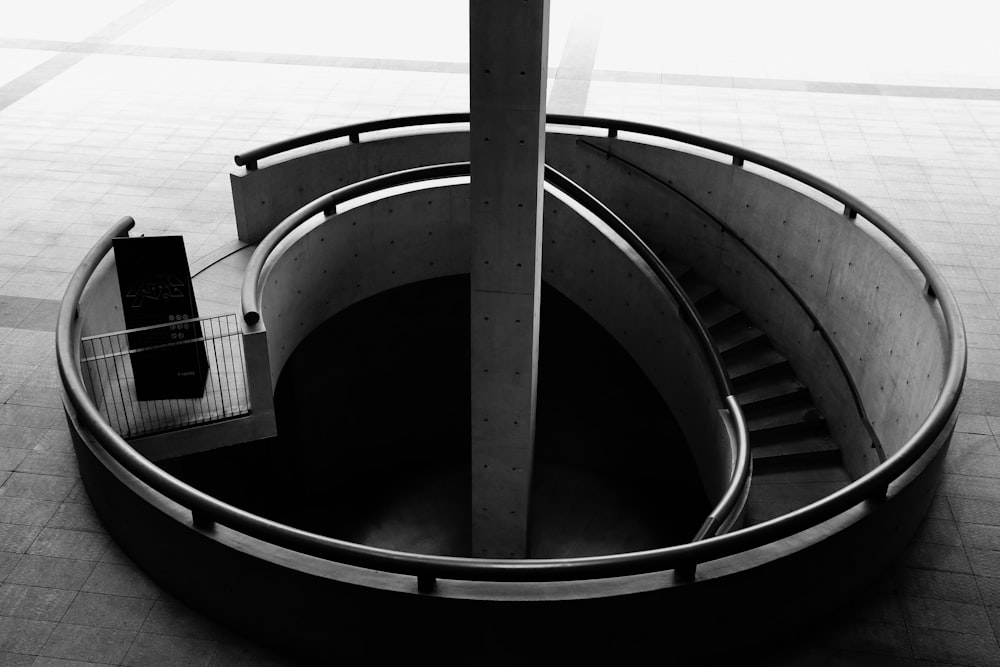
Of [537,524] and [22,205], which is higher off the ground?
[22,205]

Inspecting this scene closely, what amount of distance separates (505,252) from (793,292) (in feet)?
16.1

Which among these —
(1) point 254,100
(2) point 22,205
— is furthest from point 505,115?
(1) point 254,100

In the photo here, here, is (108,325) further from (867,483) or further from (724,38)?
(724,38)

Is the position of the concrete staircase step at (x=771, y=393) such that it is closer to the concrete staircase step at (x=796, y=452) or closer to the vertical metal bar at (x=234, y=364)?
the concrete staircase step at (x=796, y=452)

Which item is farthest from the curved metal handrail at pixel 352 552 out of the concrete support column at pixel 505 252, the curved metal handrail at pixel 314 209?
the concrete support column at pixel 505 252

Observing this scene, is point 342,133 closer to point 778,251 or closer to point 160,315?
point 160,315

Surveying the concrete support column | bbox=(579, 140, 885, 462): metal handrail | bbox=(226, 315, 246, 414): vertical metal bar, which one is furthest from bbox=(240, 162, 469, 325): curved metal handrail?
bbox=(579, 140, 885, 462): metal handrail

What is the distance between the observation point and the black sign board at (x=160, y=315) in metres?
8.97

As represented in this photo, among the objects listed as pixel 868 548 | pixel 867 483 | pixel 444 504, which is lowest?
pixel 444 504

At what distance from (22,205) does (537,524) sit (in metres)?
8.37

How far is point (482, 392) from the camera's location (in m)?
9.59

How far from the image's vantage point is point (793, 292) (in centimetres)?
1205

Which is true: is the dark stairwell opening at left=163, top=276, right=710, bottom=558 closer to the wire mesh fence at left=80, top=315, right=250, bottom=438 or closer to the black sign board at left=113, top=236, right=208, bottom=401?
the wire mesh fence at left=80, top=315, right=250, bottom=438

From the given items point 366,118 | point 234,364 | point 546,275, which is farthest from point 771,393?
point 366,118
